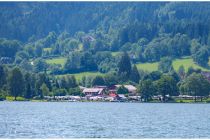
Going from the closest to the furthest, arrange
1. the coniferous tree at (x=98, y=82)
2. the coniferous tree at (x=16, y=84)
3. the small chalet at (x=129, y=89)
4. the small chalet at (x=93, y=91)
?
1. the coniferous tree at (x=16, y=84)
2. the small chalet at (x=129, y=89)
3. the small chalet at (x=93, y=91)
4. the coniferous tree at (x=98, y=82)

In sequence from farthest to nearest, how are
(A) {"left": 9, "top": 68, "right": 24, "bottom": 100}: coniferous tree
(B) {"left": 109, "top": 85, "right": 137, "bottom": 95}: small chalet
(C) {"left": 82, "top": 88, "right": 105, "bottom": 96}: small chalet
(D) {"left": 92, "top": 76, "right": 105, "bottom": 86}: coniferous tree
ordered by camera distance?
(D) {"left": 92, "top": 76, "right": 105, "bottom": 86}: coniferous tree < (C) {"left": 82, "top": 88, "right": 105, "bottom": 96}: small chalet < (B) {"left": 109, "top": 85, "right": 137, "bottom": 95}: small chalet < (A) {"left": 9, "top": 68, "right": 24, "bottom": 100}: coniferous tree

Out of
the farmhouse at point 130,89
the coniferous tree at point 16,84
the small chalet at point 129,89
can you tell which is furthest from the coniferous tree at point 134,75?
the coniferous tree at point 16,84

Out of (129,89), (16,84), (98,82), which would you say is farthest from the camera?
(98,82)

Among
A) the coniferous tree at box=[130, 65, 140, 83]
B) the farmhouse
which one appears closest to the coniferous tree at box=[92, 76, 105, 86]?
the farmhouse

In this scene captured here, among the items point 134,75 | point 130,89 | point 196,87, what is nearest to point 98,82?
point 134,75

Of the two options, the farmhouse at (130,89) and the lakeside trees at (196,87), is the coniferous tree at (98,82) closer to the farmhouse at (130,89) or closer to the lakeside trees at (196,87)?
the farmhouse at (130,89)

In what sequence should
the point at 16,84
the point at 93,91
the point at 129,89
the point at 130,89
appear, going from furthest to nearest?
the point at 130,89, the point at 129,89, the point at 93,91, the point at 16,84

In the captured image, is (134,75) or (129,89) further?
(134,75)

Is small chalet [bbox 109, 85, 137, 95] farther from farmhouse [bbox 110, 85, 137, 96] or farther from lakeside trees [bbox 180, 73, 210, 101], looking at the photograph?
lakeside trees [bbox 180, 73, 210, 101]

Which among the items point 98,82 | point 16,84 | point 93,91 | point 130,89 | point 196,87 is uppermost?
point 98,82

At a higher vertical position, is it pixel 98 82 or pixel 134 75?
pixel 134 75

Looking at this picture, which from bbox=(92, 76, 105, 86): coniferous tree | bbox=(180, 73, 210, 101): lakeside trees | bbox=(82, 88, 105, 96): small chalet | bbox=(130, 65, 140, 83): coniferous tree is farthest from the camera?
bbox=(130, 65, 140, 83): coniferous tree

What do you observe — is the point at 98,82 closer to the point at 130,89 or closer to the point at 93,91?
the point at 93,91

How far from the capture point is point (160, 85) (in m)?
148
